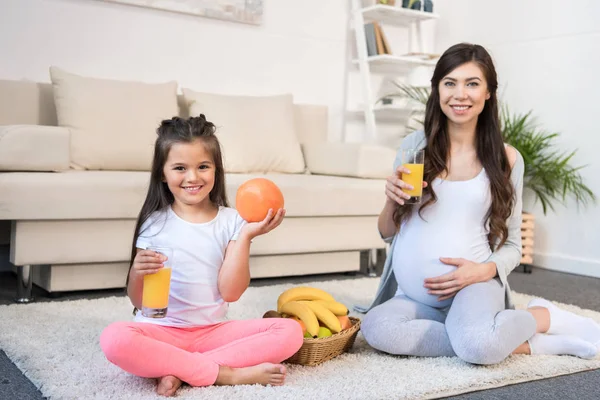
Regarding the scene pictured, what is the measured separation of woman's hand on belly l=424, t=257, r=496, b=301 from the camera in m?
2.10

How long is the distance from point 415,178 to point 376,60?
2.79m

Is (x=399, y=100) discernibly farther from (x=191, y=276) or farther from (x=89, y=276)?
(x=191, y=276)

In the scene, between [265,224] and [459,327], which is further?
[459,327]

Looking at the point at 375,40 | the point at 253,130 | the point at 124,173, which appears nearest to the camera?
the point at 124,173

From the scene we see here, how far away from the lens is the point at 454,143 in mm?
2287

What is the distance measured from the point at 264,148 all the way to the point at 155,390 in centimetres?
222

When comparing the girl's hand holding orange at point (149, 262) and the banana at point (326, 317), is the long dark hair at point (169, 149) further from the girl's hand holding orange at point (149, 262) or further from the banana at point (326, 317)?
the banana at point (326, 317)

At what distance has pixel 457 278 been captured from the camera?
2.10 metres

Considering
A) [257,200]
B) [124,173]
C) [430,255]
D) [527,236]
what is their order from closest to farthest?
[257,200], [430,255], [124,173], [527,236]

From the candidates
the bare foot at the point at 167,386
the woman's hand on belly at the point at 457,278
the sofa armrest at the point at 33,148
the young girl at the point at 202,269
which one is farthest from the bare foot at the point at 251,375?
the sofa armrest at the point at 33,148

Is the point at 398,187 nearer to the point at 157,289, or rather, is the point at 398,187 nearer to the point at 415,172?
the point at 415,172

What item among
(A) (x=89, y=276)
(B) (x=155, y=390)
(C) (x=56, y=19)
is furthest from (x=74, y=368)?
(C) (x=56, y=19)

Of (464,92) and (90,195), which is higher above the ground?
(464,92)

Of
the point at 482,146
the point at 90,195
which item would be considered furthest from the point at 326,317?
the point at 90,195
